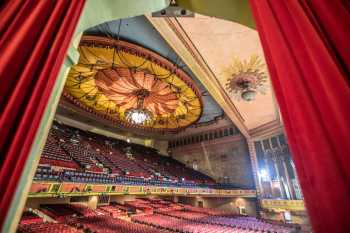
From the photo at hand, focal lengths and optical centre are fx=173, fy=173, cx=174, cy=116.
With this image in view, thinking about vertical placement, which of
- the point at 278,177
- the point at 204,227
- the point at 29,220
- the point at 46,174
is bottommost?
the point at 204,227

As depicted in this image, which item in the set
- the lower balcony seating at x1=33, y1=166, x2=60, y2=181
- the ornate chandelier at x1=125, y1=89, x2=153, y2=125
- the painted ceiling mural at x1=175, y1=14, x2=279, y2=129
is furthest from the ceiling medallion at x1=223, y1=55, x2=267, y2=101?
the lower balcony seating at x1=33, y1=166, x2=60, y2=181

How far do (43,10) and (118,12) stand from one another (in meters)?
1.01

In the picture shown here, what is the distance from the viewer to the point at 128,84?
26.9 ft

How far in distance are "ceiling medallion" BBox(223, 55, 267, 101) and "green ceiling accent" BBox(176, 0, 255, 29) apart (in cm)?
401

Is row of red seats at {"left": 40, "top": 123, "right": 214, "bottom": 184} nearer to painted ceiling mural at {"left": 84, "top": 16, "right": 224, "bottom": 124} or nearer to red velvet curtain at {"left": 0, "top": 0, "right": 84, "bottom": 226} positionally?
painted ceiling mural at {"left": 84, "top": 16, "right": 224, "bottom": 124}

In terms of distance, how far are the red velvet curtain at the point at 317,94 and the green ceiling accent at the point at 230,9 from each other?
0.84 m

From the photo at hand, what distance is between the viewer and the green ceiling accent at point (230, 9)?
180cm

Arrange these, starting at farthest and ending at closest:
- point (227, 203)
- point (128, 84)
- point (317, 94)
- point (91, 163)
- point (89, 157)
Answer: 1. point (227, 203)
2. point (89, 157)
3. point (128, 84)
4. point (91, 163)
5. point (317, 94)

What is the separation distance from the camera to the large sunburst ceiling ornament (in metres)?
6.14

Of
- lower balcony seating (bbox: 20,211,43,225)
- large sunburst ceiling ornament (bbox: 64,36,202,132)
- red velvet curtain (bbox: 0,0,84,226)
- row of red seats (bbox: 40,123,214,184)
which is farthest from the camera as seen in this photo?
row of red seats (bbox: 40,123,214,184)

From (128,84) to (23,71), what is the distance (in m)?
7.56

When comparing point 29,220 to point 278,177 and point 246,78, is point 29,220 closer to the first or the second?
point 246,78

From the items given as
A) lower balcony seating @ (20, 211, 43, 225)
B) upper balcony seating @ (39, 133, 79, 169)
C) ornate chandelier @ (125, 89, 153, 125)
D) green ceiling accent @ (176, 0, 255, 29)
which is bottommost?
lower balcony seating @ (20, 211, 43, 225)

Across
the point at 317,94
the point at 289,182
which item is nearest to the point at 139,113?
the point at 317,94
